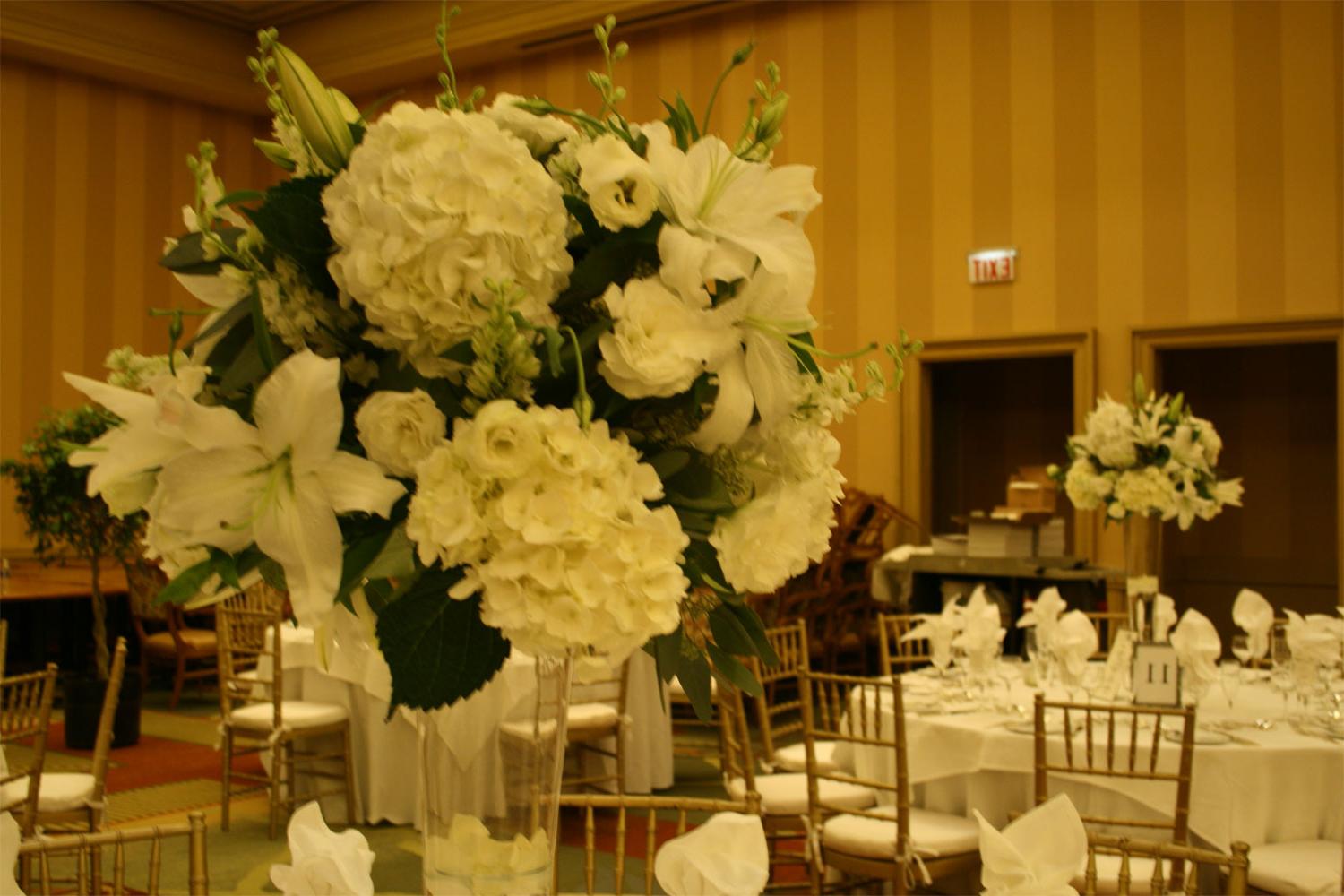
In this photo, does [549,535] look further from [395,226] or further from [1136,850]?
[1136,850]

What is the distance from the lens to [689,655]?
46.3 inches

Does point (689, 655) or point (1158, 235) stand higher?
point (1158, 235)

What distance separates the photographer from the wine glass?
14.7ft

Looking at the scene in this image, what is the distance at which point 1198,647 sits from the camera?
4.25m

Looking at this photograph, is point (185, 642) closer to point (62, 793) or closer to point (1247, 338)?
point (62, 793)

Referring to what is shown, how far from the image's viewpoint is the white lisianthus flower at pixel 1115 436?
→ 190 inches

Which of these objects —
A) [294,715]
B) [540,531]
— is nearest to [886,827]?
[294,715]

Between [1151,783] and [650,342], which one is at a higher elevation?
[650,342]

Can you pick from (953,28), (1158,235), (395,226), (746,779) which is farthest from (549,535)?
(953,28)

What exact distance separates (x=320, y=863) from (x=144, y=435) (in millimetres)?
517

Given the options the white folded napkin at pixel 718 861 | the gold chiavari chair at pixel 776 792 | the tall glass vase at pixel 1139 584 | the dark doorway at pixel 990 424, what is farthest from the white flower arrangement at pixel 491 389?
the dark doorway at pixel 990 424


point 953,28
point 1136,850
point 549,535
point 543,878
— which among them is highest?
point 953,28

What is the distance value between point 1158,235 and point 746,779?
231 inches

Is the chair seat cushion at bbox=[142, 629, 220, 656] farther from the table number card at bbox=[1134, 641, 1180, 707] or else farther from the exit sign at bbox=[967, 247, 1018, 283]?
the table number card at bbox=[1134, 641, 1180, 707]
